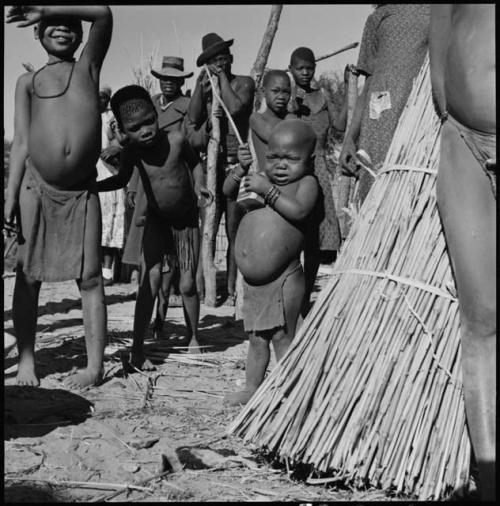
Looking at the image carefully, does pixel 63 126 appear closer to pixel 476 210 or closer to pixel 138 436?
pixel 138 436

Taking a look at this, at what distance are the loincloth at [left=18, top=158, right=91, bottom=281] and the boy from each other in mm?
2216

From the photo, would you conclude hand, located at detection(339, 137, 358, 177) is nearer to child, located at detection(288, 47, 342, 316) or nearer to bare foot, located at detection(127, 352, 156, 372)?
child, located at detection(288, 47, 342, 316)

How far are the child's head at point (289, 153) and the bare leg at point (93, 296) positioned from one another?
985 millimetres

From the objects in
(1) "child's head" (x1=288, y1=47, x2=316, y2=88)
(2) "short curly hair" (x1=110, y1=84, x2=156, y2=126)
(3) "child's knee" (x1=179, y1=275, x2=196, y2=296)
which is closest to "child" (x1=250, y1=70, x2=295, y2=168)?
(1) "child's head" (x1=288, y1=47, x2=316, y2=88)

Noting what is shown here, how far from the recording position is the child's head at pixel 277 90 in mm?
5707

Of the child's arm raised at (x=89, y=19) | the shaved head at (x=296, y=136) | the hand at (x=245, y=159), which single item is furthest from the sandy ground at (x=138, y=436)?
the child's arm raised at (x=89, y=19)

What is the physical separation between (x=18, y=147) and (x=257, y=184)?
1289 millimetres

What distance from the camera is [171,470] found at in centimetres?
287

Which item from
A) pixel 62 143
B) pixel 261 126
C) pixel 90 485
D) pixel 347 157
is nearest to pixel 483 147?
pixel 90 485

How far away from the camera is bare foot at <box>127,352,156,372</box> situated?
4664 millimetres

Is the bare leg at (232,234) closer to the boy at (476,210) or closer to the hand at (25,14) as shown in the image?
the hand at (25,14)

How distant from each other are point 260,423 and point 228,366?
188 centimetres

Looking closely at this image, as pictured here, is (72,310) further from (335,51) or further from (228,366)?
(335,51)

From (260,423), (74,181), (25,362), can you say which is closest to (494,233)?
(260,423)
